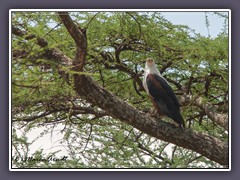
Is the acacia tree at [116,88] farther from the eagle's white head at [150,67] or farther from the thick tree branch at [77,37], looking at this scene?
the eagle's white head at [150,67]

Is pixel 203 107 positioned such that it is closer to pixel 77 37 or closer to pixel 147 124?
pixel 147 124

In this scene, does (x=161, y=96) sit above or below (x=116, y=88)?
below

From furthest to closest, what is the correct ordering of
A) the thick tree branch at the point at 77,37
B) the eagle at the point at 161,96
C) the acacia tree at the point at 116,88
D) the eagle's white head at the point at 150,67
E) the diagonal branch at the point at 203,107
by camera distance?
the diagonal branch at the point at 203,107 → the eagle's white head at the point at 150,67 → the eagle at the point at 161,96 → the acacia tree at the point at 116,88 → the thick tree branch at the point at 77,37

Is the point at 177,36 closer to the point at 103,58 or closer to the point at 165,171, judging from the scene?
the point at 103,58

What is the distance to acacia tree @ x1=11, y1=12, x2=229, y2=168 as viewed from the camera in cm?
330

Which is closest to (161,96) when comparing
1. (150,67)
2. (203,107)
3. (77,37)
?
(150,67)

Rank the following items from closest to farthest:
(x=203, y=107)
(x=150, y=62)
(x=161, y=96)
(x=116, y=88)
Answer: (x=161, y=96) < (x=150, y=62) < (x=203, y=107) < (x=116, y=88)

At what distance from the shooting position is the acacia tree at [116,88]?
130 inches

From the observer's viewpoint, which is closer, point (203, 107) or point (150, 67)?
point (150, 67)

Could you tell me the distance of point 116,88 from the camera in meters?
4.29

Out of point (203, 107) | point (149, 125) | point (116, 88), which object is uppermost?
point (116, 88)

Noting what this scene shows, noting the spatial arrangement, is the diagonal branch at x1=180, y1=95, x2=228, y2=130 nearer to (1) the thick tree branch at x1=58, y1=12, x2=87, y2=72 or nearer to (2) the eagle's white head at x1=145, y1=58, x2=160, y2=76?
(2) the eagle's white head at x1=145, y1=58, x2=160, y2=76

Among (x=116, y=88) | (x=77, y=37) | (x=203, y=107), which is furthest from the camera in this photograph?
(x=116, y=88)

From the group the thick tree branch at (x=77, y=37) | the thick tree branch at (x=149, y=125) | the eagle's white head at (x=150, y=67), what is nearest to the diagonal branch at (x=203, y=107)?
the thick tree branch at (x=149, y=125)
